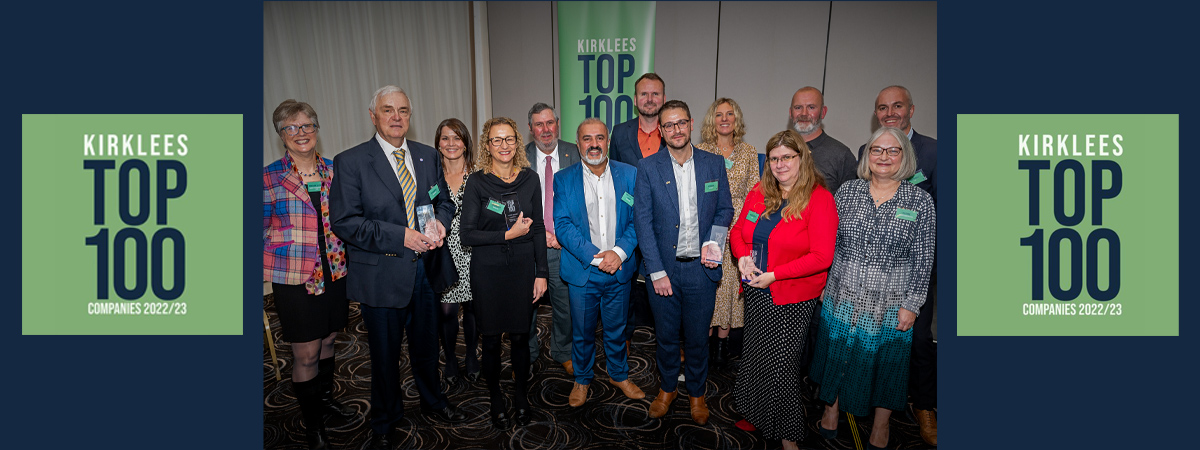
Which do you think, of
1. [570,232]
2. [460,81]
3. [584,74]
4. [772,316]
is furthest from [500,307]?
[460,81]

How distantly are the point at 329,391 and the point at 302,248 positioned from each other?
→ 1.07m

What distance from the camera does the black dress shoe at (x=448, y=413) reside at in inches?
113

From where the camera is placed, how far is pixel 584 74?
5145 millimetres

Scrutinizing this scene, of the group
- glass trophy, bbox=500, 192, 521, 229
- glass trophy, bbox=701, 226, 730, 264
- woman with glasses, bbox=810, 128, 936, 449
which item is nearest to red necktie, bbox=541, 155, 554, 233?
glass trophy, bbox=500, 192, 521, 229

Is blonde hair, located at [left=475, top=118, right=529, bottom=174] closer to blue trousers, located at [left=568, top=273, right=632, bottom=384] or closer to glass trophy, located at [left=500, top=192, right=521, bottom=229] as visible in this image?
glass trophy, located at [left=500, top=192, right=521, bottom=229]

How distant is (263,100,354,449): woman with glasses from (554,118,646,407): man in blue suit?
3.51 ft

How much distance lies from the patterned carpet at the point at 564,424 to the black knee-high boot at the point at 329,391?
58 mm

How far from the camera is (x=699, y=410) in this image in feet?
9.26

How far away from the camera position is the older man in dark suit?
337 cm

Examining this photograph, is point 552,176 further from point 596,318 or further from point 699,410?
point 699,410

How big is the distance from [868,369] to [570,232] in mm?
1488

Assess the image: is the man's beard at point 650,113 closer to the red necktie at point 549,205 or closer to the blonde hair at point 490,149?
the red necktie at point 549,205

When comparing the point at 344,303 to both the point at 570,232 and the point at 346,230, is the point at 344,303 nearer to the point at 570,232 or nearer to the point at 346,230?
the point at 346,230

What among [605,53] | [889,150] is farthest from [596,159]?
[605,53]
